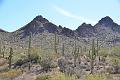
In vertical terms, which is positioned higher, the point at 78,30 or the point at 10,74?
the point at 78,30

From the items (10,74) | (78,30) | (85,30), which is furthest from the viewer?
(85,30)

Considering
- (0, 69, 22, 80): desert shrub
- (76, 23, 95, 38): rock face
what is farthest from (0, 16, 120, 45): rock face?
(0, 69, 22, 80): desert shrub

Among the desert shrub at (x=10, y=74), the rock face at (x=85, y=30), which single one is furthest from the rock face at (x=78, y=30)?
the desert shrub at (x=10, y=74)

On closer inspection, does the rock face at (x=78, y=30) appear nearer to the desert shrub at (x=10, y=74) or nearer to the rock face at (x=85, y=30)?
the rock face at (x=85, y=30)

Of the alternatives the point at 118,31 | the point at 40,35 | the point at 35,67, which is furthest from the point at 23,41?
the point at 35,67

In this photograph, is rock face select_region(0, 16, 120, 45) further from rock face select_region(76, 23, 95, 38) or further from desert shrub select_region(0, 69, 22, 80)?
desert shrub select_region(0, 69, 22, 80)

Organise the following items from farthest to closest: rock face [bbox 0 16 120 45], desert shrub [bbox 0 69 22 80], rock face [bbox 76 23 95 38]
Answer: rock face [bbox 76 23 95 38] < rock face [bbox 0 16 120 45] < desert shrub [bbox 0 69 22 80]

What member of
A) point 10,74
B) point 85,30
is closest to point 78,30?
point 85,30

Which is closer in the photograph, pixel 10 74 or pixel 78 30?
pixel 10 74

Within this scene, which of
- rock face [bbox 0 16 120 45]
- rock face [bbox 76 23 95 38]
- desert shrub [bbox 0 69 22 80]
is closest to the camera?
desert shrub [bbox 0 69 22 80]

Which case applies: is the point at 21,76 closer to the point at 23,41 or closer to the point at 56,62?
the point at 56,62

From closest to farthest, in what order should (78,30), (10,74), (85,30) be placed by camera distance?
(10,74), (78,30), (85,30)

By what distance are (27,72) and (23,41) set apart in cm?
7713

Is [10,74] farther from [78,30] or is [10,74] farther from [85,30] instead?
[85,30]
